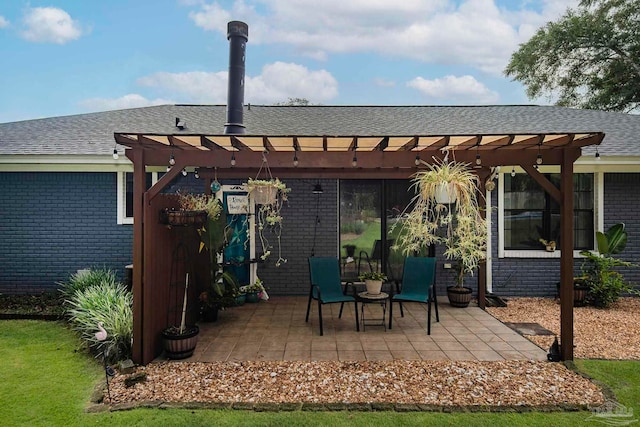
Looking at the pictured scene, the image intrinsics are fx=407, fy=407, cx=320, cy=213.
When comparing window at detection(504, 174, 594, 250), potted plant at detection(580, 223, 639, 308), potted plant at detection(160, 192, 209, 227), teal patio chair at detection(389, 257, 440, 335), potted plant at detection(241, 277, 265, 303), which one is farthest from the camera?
window at detection(504, 174, 594, 250)

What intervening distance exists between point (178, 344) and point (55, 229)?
16.6 feet

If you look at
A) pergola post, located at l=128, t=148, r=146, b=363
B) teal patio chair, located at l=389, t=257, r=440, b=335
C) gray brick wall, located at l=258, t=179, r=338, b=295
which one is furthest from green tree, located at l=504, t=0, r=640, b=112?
pergola post, located at l=128, t=148, r=146, b=363

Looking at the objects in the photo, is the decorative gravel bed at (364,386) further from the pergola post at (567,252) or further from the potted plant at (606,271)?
the potted plant at (606,271)

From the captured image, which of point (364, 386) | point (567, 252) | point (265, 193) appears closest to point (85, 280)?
point (265, 193)

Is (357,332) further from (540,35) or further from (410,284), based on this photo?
(540,35)

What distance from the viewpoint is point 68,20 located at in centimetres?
1237

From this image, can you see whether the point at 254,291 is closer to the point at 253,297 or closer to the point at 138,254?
the point at 253,297

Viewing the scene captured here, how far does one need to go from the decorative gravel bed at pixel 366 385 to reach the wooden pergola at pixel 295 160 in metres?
0.60

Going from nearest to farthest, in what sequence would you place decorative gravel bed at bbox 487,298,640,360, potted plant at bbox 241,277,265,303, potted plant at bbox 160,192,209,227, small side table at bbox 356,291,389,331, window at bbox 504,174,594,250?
potted plant at bbox 160,192,209,227 → decorative gravel bed at bbox 487,298,640,360 → small side table at bbox 356,291,389,331 → potted plant at bbox 241,277,265,303 → window at bbox 504,174,594,250

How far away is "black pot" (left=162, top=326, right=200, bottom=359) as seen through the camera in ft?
14.8

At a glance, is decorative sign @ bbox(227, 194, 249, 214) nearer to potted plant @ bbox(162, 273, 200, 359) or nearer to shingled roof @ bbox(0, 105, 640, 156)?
shingled roof @ bbox(0, 105, 640, 156)

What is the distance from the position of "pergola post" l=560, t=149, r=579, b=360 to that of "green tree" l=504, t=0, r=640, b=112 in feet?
57.0

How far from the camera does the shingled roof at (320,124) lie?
7.86 metres

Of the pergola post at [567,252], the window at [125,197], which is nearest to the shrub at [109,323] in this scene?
the window at [125,197]
